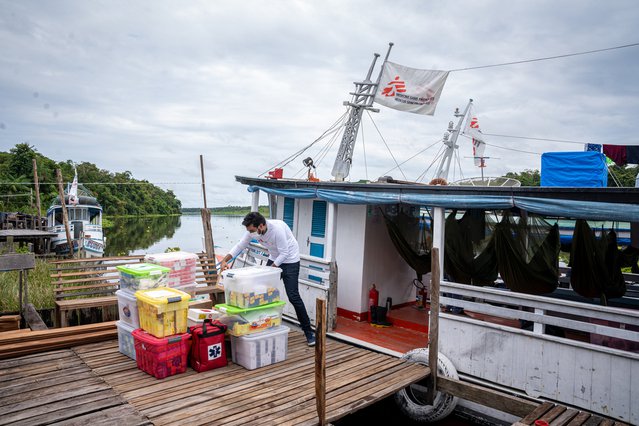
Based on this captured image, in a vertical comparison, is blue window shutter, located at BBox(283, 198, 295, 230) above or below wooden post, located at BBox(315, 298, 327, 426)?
above

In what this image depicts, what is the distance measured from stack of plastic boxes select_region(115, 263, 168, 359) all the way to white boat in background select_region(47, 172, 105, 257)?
17498mm

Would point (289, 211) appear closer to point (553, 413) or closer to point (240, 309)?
point (240, 309)

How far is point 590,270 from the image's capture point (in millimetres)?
6203

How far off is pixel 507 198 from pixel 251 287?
3436 millimetres

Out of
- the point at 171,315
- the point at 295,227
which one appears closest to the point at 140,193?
the point at 295,227

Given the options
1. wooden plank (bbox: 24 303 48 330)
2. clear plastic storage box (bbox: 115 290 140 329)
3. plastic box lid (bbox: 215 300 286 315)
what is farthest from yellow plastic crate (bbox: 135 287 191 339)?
wooden plank (bbox: 24 303 48 330)

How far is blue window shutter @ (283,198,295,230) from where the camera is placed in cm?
980

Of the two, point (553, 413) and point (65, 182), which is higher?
point (65, 182)

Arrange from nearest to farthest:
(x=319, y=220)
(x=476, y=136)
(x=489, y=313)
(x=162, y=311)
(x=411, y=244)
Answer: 1. (x=162, y=311)
2. (x=489, y=313)
3. (x=411, y=244)
4. (x=319, y=220)
5. (x=476, y=136)

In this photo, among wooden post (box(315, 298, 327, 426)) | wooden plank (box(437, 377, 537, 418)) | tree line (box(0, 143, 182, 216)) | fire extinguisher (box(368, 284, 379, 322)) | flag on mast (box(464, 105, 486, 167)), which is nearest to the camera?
wooden post (box(315, 298, 327, 426))

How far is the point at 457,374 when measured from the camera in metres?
5.88

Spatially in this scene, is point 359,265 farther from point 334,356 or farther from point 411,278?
point 334,356

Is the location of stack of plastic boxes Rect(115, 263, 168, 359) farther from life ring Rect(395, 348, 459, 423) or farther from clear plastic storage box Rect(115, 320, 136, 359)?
life ring Rect(395, 348, 459, 423)

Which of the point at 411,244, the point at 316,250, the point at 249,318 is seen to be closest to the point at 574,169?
the point at 411,244
